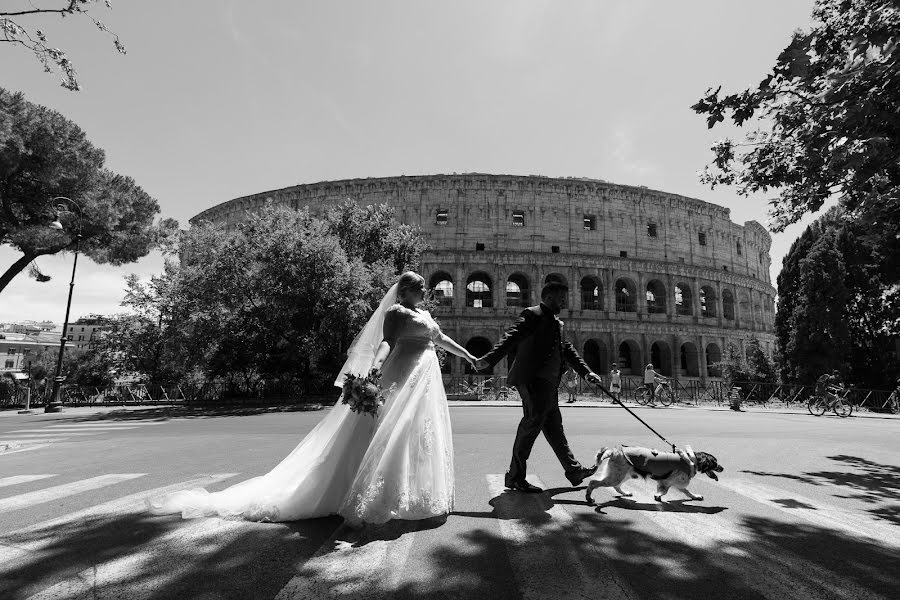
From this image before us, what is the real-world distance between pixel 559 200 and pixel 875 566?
1393 inches

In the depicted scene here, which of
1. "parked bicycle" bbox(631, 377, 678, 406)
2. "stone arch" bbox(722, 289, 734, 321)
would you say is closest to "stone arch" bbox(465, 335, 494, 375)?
"parked bicycle" bbox(631, 377, 678, 406)

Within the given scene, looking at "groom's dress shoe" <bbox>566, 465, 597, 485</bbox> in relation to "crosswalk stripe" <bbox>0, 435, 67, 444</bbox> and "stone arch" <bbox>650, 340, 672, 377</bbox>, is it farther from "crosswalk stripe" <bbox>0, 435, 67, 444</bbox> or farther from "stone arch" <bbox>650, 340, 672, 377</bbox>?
"stone arch" <bbox>650, 340, 672, 377</bbox>

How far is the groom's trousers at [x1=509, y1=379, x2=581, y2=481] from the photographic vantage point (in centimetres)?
438

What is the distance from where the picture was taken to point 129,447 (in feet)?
26.0

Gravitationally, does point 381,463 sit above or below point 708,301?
below

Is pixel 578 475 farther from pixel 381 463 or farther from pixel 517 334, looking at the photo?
pixel 381 463

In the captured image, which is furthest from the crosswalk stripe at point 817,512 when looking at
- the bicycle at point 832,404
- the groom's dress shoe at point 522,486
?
the bicycle at point 832,404

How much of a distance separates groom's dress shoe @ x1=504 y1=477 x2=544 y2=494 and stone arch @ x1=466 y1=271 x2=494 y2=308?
3166 centimetres

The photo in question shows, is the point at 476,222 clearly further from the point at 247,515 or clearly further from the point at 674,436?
the point at 247,515

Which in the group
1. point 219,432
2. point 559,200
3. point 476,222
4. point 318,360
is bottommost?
point 219,432

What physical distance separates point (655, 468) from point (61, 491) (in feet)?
20.2

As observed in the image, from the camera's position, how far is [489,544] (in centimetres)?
300

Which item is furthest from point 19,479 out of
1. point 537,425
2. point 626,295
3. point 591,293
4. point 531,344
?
point 626,295

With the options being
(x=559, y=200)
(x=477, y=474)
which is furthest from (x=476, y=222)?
(x=477, y=474)
